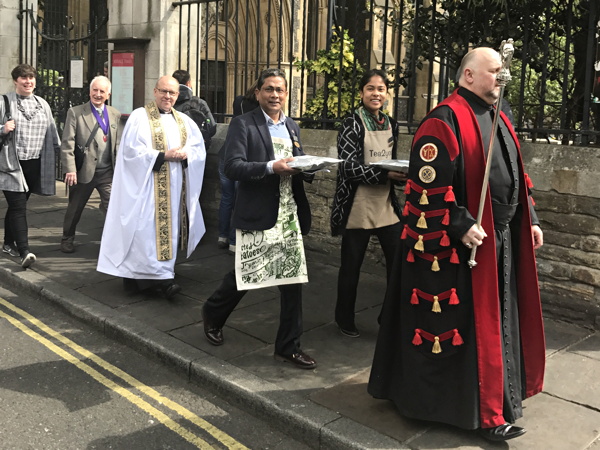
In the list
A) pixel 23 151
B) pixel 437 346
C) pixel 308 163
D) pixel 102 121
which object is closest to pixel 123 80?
pixel 102 121

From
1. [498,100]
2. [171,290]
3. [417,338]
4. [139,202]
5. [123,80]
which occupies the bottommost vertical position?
[171,290]

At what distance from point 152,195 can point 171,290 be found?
85 centimetres

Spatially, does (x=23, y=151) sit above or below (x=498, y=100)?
below

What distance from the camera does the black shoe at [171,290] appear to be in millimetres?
6426

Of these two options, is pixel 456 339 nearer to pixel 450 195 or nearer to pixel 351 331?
pixel 450 195

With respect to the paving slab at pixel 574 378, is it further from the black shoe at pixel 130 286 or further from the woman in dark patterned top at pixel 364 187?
the black shoe at pixel 130 286

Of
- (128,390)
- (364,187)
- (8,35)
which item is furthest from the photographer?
(8,35)

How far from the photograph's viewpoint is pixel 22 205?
770 centimetres

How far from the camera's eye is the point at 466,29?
20.7 ft

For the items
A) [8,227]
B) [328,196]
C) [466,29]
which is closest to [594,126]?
[466,29]

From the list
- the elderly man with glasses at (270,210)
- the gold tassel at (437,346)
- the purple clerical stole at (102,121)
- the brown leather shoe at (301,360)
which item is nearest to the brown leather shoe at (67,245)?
the purple clerical stole at (102,121)

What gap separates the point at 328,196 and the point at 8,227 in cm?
356

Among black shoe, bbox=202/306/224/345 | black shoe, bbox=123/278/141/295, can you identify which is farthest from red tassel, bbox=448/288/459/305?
black shoe, bbox=123/278/141/295

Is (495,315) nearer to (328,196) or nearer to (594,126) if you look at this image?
(594,126)
